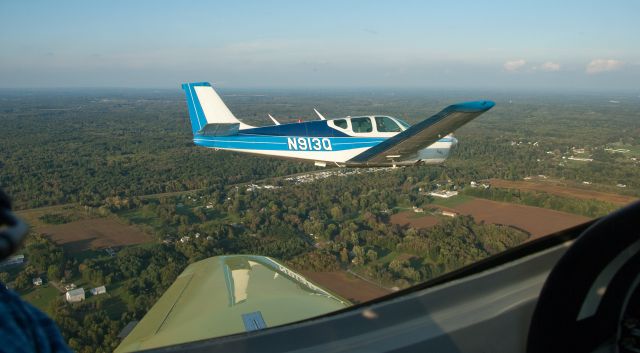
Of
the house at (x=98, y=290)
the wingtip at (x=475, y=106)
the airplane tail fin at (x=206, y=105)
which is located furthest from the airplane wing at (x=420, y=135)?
the house at (x=98, y=290)

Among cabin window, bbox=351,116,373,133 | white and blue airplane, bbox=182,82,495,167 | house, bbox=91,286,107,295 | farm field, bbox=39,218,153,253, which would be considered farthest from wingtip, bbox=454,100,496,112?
farm field, bbox=39,218,153,253

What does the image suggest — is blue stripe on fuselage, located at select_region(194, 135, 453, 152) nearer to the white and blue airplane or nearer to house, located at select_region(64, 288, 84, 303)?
the white and blue airplane

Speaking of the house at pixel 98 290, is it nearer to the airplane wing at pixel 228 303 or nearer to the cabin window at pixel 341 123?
the airplane wing at pixel 228 303

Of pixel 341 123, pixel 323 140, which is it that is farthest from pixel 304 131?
pixel 341 123

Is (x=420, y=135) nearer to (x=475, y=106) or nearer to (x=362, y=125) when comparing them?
(x=362, y=125)

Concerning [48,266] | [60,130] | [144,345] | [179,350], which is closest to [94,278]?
[48,266]

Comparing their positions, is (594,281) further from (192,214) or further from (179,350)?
(192,214)
